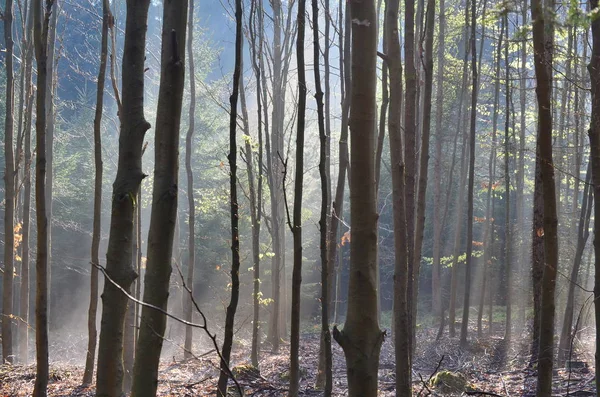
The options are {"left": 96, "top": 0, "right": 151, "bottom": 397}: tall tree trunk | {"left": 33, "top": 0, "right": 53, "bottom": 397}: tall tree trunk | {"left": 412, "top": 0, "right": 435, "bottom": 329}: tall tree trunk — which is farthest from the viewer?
{"left": 412, "top": 0, "right": 435, "bottom": 329}: tall tree trunk

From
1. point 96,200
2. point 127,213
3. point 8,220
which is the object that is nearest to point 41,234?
point 127,213

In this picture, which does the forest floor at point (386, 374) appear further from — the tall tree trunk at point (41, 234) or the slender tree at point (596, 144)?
the tall tree trunk at point (41, 234)

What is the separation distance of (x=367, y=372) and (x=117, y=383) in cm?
147

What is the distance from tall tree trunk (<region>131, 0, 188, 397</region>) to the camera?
265 cm

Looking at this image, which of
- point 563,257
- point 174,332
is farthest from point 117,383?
point 174,332

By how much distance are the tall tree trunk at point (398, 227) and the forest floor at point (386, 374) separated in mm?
374

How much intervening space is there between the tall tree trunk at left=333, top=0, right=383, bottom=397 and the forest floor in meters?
1.57

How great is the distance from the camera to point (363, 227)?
8.13 ft

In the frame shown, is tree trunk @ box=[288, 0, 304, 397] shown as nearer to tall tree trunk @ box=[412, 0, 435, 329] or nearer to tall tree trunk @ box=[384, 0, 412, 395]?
tall tree trunk @ box=[384, 0, 412, 395]

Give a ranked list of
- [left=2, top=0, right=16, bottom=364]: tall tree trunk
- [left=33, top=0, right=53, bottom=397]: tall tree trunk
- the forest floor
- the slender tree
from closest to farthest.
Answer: [left=33, top=0, right=53, bottom=397]: tall tree trunk < the slender tree < the forest floor < [left=2, top=0, right=16, bottom=364]: tall tree trunk

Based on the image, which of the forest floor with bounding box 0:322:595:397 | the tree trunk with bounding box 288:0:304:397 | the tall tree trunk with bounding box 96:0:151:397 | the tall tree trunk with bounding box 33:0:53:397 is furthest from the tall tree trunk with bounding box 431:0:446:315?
the tall tree trunk with bounding box 96:0:151:397

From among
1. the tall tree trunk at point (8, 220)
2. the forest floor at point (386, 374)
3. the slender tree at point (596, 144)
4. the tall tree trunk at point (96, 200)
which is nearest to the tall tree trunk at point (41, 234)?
the forest floor at point (386, 374)

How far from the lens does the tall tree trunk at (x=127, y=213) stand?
301 cm

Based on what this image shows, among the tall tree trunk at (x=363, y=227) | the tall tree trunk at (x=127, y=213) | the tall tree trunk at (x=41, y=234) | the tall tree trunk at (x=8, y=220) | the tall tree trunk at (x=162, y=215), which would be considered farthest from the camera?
the tall tree trunk at (x=8, y=220)
